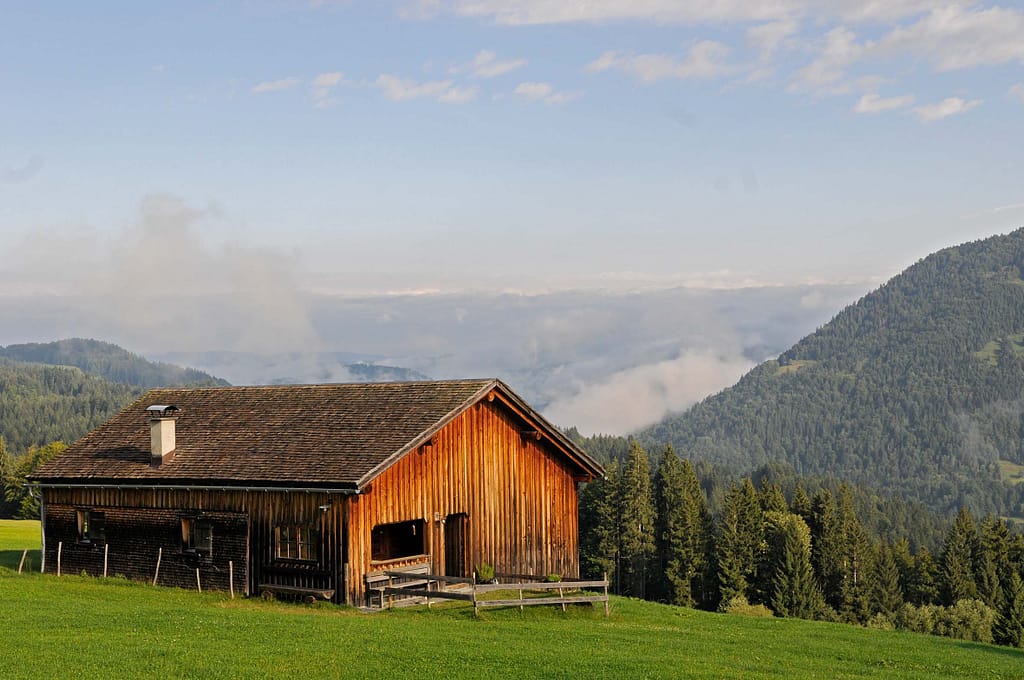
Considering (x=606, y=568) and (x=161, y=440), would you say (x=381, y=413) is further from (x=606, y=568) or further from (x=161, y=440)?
(x=606, y=568)

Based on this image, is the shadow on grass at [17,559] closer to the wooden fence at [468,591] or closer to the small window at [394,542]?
the small window at [394,542]

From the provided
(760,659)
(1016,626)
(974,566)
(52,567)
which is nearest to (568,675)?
(760,659)

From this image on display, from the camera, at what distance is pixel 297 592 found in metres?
33.2

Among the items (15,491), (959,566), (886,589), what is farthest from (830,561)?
(15,491)

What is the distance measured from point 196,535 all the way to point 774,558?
72.5m

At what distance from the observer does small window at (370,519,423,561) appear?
41925 millimetres

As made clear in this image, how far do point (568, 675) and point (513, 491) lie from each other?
17.2m

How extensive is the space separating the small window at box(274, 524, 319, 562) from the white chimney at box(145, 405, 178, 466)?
6.69 m

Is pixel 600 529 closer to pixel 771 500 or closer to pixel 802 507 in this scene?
pixel 771 500

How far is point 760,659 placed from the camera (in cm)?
2592

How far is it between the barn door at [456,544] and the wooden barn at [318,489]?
0.19ft

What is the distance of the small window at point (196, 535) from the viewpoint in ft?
117

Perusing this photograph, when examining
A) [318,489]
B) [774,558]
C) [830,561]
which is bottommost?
[830,561]

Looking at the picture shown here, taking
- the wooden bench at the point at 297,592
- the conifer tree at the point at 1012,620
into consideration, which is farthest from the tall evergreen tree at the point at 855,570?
the wooden bench at the point at 297,592
